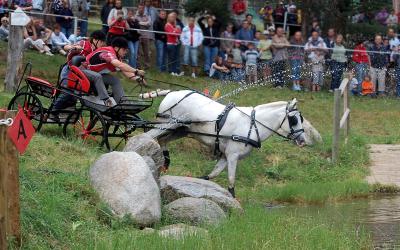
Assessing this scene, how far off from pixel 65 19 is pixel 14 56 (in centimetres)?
497

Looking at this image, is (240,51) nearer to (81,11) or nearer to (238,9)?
(238,9)

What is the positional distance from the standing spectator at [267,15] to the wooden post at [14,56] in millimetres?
13569

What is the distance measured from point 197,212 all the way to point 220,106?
4186 millimetres

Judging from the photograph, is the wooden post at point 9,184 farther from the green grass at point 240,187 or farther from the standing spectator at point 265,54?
the standing spectator at point 265,54

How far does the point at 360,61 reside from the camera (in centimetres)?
2750

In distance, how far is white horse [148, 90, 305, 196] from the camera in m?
15.5

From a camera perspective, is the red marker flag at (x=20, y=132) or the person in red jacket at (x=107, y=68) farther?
the person in red jacket at (x=107, y=68)

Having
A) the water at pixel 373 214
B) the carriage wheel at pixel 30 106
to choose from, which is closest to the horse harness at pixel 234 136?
the water at pixel 373 214

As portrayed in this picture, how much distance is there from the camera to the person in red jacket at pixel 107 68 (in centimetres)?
1558

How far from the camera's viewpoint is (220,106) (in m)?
15.8

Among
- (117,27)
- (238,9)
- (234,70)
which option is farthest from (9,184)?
(238,9)

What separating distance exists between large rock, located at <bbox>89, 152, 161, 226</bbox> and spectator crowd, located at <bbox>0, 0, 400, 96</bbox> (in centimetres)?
1305

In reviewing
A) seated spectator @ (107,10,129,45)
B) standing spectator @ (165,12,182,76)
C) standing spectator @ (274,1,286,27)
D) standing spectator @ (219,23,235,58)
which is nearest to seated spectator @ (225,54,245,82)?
standing spectator @ (219,23,235,58)

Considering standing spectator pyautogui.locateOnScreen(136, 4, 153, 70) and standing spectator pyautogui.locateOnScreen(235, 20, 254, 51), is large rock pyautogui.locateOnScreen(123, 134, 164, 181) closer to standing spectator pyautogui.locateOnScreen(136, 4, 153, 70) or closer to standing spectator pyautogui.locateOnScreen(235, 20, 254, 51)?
standing spectator pyautogui.locateOnScreen(136, 4, 153, 70)
